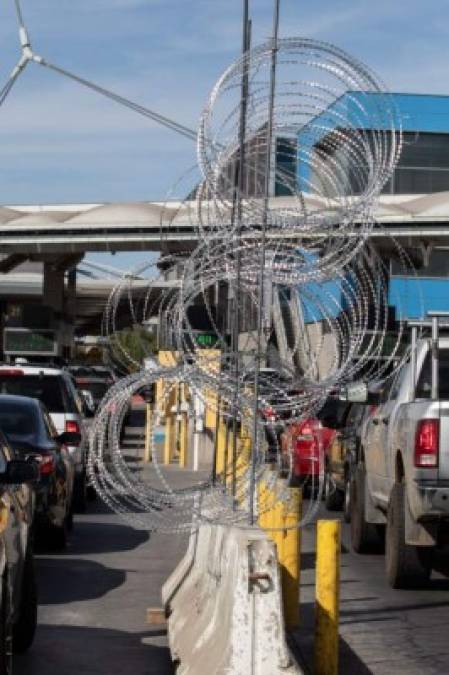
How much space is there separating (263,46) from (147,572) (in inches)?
252

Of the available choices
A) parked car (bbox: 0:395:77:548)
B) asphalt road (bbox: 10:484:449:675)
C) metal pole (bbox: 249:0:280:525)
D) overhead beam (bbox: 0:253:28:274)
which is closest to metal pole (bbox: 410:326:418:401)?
asphalt road (bbox: 10:484:449:675)

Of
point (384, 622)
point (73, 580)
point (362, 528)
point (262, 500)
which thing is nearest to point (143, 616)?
point (262, 500)

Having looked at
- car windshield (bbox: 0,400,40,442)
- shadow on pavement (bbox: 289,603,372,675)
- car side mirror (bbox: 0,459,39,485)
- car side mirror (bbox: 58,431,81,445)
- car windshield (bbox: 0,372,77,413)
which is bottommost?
shadow on pavement (bbox: 289,603,372,675)

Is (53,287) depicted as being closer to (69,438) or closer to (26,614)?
(69,438)

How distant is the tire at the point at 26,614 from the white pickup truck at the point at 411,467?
3.75 metres

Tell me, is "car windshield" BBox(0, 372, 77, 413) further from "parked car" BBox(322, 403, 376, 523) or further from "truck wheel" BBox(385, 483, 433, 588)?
"truck wheel" BBox(385, 483, 433, 588)

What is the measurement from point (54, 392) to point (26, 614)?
40.5 feet

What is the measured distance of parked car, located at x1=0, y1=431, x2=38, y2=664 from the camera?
8.76 meters

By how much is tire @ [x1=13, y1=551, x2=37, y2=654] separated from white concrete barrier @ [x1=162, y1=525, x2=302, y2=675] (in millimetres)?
1137

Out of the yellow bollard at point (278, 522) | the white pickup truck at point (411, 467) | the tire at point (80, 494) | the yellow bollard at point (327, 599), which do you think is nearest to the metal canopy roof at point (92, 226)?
the tire at point (80, 494)

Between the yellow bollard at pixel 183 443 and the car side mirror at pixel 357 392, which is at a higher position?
the car side mirror at pixel 357 392

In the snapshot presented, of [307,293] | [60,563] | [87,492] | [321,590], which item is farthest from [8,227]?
[321,590]

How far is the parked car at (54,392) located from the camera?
2202 cm

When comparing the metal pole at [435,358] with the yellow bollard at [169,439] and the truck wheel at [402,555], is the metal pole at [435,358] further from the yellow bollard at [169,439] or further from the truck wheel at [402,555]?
the yellow bollard at [169,439]
